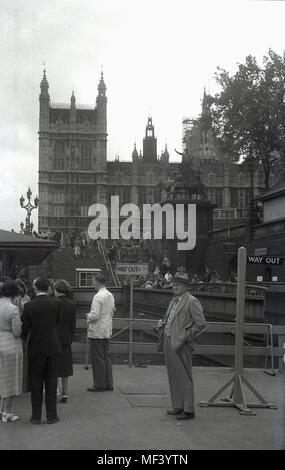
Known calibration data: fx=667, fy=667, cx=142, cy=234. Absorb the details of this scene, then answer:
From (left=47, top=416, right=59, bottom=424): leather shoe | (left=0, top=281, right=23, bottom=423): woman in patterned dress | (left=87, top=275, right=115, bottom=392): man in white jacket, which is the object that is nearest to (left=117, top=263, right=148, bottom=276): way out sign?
(left=87, top=275, right=115, bottom=392): man in white jacket

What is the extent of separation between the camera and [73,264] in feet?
138

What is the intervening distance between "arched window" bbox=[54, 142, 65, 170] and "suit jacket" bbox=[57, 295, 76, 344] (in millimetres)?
90295

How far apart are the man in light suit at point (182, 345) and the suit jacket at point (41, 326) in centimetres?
135

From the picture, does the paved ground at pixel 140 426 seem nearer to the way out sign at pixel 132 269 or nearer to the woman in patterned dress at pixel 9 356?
the woman in patterned dress at pixel 9 356

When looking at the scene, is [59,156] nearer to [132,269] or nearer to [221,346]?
[132,269]

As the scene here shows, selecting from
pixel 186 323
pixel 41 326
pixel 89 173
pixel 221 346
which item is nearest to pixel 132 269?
pixel 221 346

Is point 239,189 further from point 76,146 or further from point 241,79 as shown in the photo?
point 241,79

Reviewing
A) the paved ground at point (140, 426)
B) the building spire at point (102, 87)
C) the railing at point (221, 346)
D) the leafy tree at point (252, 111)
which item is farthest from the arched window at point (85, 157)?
the paved ground at point (140, 426)

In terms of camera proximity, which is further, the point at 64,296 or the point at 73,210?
the point at 73,210

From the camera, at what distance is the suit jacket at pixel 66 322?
8.77m

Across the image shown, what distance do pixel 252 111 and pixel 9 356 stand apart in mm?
36474

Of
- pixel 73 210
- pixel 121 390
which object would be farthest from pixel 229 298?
pixel 73 210

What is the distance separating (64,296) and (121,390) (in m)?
1.70
